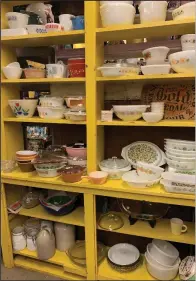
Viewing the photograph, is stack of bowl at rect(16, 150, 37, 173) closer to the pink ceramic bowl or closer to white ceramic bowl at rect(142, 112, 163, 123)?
the pink ceramic bowl

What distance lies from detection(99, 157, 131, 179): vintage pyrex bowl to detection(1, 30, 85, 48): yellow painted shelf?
669 mm

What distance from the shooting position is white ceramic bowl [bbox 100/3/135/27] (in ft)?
3.42

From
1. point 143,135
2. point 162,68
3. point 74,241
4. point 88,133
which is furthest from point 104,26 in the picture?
point 74,241

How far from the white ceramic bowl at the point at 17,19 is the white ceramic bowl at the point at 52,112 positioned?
438 mm

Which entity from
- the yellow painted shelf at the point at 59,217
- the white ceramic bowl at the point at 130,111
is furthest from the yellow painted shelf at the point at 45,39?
the yellow painted shelf at the point at 59,217

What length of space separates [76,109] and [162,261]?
91 cm

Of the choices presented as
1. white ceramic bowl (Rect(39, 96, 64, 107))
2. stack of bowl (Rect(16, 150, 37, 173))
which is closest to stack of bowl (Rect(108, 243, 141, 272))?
stack of bowl (Rect(16, 150, 37, 173))

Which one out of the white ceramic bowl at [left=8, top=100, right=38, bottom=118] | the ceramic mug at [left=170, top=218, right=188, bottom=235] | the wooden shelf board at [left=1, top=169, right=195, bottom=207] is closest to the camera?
the wooden shelf board at [left=1, top=169, right=195, bottom=207]

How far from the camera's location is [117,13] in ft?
3.46

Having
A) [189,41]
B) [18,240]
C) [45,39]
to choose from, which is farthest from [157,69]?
[18,240]

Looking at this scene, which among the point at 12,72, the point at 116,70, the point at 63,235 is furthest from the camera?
the point at 63,235

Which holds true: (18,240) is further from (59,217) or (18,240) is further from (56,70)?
(56,70)

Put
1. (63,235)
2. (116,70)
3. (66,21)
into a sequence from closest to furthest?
1. (116,70)
2. (66,21)
3. (63,235)

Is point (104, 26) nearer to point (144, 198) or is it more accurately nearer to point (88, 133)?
point (88, 133)
